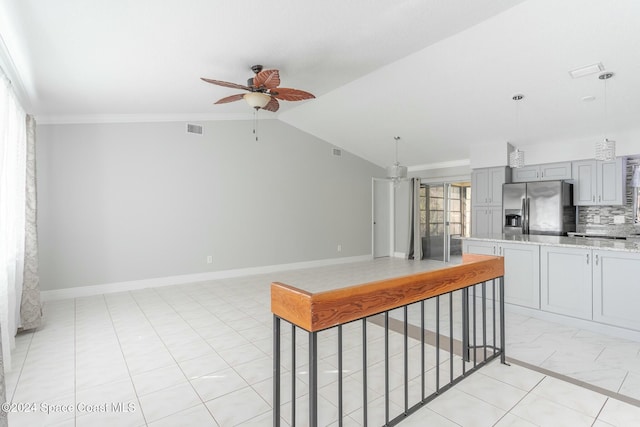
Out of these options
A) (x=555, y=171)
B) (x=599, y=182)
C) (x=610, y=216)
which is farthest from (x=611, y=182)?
(x=555, y=171)

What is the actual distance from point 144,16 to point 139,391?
2699mm

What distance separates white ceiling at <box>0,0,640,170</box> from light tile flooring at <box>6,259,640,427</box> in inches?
102

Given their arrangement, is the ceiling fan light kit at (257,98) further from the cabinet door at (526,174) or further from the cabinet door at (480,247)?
the cabinet door at (526,174)

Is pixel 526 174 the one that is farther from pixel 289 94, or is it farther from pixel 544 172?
pixel 289 94

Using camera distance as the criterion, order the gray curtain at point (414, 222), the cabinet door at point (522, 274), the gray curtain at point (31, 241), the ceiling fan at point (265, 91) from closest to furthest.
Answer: the ceiling fan at point (265, 91) < the gray curtain at point (31, 241) < the cabinet door at point (522, 274) < the gray curtain at point (414, 222)

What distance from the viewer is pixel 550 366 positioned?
2617 mm

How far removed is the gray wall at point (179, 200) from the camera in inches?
185

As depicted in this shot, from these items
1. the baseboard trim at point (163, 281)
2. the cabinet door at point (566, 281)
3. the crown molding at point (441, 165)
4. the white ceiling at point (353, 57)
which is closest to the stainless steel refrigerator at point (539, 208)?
the white ceiling at point (353, 57)

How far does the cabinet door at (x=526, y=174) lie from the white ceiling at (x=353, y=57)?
0.56 meters

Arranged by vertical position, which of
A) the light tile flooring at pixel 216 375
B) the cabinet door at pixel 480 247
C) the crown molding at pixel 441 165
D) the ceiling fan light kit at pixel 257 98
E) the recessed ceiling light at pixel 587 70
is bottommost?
the light tile flooring at pixel 216 375

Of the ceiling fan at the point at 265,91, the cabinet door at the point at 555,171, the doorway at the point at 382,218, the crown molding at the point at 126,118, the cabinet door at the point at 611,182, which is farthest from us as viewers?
the doorway at the point at 382,218

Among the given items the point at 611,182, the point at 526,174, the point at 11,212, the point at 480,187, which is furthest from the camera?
the point at 480,187

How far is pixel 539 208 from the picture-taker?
5.42 meters

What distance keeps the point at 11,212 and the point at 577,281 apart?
17.8ft
